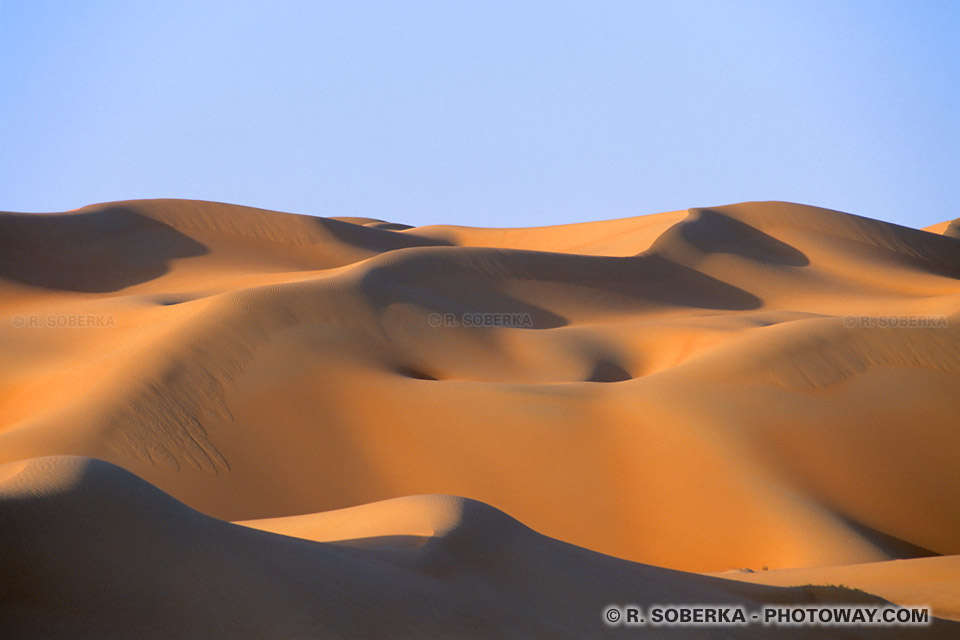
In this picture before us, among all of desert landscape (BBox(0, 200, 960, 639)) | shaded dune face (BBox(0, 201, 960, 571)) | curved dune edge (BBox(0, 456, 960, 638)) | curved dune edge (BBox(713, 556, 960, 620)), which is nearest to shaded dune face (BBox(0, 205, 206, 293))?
desert landscape (BBox(0, 200, 960, 639))

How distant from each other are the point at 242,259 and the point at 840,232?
15.7 metres

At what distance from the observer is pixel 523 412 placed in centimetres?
1183

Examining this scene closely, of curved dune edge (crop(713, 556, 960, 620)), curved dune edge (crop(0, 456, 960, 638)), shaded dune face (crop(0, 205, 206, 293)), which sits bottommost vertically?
curved dune edge (crop(713, 556, 960, 620))

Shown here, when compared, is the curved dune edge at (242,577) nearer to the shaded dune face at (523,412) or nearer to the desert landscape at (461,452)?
the desert landscape at (461,452)

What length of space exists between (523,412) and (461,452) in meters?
0.94

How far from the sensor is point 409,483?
11.2m

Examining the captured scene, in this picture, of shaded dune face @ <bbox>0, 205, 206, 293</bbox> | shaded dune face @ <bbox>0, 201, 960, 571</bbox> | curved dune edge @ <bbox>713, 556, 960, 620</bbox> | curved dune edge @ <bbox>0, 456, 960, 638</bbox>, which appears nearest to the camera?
curved dune edge @ <bbox>0, 456, 960, 638</bbox>

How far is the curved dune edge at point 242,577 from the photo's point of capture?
13.2ft

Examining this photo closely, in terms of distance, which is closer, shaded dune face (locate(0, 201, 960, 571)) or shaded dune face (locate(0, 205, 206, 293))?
shaded dune face (locate(0, 201, 960, 571))

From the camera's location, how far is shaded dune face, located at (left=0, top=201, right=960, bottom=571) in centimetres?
1056

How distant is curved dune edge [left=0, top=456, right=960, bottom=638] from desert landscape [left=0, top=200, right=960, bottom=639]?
0.6 inches

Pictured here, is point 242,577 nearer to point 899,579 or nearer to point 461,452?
point 899,579

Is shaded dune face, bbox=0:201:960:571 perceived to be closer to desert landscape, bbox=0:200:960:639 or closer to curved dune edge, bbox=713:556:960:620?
desert landscape, bbox=0:200:960:639

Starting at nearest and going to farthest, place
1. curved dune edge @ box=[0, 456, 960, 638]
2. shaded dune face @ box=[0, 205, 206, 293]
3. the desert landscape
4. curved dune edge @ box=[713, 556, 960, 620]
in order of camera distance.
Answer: curved dune edge @ box=[0, 456, 960, 638] < the desert landscape < curved dune edge @ box=[713, 556, 960, 620] < shaded dune face @ box=[0, 205, 206, 293]
